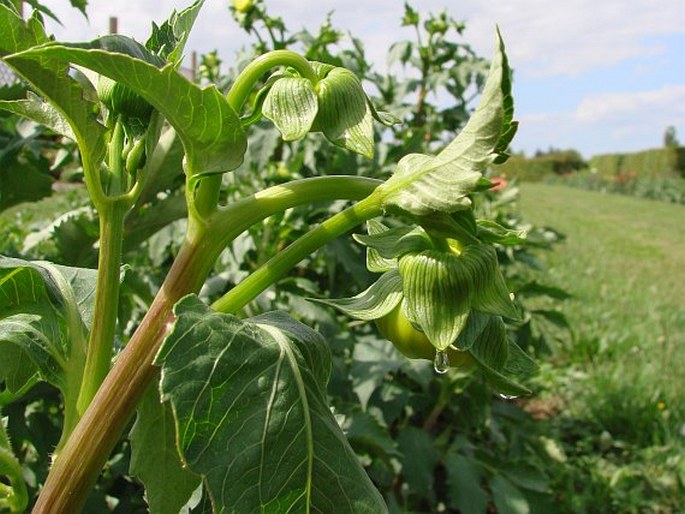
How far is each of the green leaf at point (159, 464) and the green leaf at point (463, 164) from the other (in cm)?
34

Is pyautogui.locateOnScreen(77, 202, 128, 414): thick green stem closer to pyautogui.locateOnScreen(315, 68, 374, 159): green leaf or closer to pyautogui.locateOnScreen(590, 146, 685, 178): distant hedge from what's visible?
pyautogui.locateOnScreen(315, 68, 374, 159): green leaf

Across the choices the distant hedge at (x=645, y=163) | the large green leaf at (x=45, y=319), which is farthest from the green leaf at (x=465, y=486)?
the distant hedge at (x=645, y=163)

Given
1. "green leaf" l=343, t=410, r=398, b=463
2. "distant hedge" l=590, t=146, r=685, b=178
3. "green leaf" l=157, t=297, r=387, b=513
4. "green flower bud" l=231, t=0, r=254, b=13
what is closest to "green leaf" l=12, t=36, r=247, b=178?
"green leaf" l=157, t=297, r=387, b=513

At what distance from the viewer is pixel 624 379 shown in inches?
151

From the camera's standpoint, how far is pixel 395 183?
61 cm

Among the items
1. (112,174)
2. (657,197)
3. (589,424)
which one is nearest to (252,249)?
(112,174)

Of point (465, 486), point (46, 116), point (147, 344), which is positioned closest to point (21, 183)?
point (46, 116)

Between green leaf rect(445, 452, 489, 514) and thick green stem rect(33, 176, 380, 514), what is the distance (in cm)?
169

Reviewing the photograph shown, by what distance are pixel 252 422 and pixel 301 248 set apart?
0.50ft

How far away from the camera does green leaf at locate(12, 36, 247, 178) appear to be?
0.56 meters

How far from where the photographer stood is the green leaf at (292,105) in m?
0.65

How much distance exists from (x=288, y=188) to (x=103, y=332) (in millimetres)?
212

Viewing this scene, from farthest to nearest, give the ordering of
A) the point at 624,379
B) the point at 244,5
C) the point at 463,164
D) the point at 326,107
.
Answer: the point at 624,379
the point at 244,5
the point at 326,107
the point at 463,164

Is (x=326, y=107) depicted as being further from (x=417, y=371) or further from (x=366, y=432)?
(x=417, y=371)
